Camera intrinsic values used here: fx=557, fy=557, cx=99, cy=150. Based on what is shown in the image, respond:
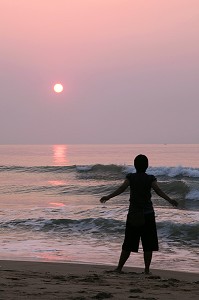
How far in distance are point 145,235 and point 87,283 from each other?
1.43 m

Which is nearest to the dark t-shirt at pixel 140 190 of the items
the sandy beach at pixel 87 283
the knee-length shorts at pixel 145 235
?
the knee-length shorts at pixel 145 235

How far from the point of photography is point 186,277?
784 cm

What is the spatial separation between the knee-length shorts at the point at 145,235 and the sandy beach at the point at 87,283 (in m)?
0.39

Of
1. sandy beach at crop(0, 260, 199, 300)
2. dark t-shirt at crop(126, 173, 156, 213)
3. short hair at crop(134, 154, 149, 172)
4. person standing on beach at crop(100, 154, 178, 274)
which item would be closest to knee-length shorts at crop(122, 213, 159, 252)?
person standing on beach at crop(100, 154, 178, 274)

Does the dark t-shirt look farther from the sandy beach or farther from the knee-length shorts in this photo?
the sandy beach

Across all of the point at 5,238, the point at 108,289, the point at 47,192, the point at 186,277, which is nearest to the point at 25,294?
the point at 108,289

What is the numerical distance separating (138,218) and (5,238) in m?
5.35

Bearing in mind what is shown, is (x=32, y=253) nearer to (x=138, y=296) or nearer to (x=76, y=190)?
(x=138, y=296)

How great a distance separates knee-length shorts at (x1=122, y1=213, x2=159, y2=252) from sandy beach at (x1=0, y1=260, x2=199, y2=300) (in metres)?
0.39

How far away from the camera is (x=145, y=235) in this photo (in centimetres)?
764

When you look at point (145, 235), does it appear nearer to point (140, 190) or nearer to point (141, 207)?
point (141, 207)

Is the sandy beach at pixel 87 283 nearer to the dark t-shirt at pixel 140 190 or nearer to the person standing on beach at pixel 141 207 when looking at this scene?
the person standing on beach at pixel 141 207

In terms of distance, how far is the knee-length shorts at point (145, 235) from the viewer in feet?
24.9

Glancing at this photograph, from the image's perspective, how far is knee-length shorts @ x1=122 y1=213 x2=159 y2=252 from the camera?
24.9 ft
